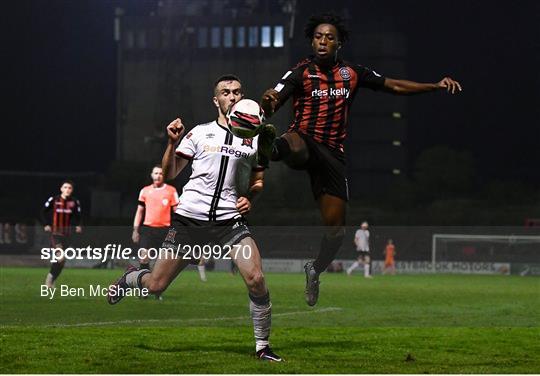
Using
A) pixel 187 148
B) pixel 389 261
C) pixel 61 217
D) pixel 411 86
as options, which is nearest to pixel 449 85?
pixel 411 86

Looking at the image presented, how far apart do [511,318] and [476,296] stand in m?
6.83

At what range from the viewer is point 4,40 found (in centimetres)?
9575

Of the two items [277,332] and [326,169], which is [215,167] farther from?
[277,332]

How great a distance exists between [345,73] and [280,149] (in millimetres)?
1296

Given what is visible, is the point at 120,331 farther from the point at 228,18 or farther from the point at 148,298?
the point at 228,18

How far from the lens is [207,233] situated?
11.7 m

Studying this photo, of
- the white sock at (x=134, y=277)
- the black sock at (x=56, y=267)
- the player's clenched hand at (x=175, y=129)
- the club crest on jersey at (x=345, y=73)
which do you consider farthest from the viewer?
the black sock at (x=56, y=267)

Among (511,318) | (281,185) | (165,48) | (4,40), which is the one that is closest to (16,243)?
(511,318)

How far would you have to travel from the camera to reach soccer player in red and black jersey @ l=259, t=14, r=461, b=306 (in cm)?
1159

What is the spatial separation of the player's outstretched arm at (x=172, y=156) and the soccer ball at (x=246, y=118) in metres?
0.63

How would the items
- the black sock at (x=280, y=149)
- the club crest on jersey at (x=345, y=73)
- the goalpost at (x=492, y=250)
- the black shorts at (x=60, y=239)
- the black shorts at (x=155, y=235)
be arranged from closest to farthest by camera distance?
the black sock at (x=280, y=149) < the club crest on jersey at (x=345, y=73) < the black shorts at (x=155, y=235) < the black shorts at (x=60, y=239) < the goalpost at (x=492, y=250)

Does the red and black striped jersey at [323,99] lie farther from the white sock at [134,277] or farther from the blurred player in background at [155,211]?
the blurred player in background at [155,211]

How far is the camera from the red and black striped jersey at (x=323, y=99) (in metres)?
11.8

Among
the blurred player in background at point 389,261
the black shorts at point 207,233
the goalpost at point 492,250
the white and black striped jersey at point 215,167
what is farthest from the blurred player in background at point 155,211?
the goalpost at point 492,250
